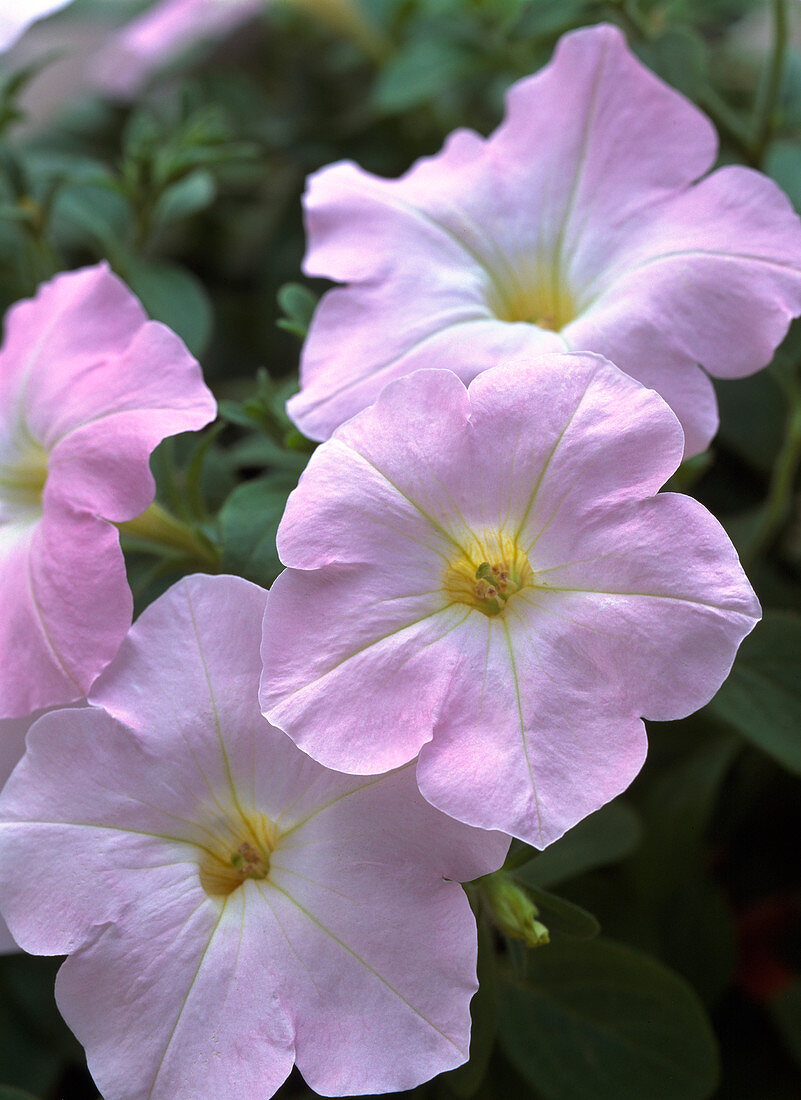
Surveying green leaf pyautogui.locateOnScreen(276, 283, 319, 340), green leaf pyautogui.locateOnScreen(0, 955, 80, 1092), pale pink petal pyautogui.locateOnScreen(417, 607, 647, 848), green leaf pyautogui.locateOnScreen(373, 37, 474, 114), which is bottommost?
green leaf pyautogui.locateOnScreen(0, 955, 80, 1092)

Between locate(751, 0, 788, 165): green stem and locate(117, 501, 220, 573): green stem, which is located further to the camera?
locate(751, 0, 788, 165): green stem

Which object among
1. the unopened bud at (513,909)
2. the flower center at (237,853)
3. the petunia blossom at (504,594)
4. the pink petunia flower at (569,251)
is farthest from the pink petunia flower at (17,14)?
the unopened bud at (513,909)

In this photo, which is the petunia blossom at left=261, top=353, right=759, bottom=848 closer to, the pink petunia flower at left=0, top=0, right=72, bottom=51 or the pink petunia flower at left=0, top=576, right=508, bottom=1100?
the pink petunia flower at left=0, top=576, right=508, bottom=1100

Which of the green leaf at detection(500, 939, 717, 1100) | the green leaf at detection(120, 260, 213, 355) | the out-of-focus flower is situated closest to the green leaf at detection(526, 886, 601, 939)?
the green leaf at detection(500, 939, 717, 1100)

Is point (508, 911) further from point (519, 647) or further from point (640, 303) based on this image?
point (640, 303)

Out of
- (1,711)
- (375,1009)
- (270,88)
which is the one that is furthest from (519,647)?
(270,88)

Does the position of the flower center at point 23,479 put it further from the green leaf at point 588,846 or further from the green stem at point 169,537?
the green leaf at point 588,846

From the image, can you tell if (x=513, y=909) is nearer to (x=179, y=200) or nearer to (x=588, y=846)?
(x=588, y=846)
